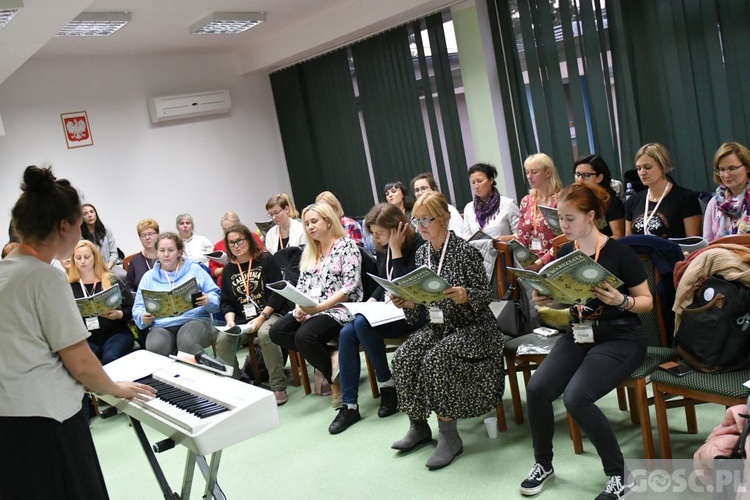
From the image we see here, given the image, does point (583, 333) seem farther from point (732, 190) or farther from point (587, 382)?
point (732, 190)

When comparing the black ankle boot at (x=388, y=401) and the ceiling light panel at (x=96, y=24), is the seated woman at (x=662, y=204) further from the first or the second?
the ceiling light panel at (x=96, y=24)

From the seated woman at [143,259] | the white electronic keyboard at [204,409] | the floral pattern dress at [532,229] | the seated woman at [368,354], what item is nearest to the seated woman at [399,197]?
the floral pattern dress at [532,229]

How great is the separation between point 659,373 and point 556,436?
2.51ft

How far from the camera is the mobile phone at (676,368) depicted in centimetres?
263

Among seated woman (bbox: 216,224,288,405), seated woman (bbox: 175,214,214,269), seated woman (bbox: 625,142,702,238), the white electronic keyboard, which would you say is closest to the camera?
the white electronic keyboard

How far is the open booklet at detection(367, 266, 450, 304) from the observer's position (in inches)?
119

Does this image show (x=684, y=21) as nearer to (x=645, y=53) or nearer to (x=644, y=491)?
(x=645, y=53)

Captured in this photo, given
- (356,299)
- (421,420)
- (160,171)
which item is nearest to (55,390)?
(421,420)

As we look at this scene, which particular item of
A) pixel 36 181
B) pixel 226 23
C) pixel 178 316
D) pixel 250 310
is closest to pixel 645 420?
pixel 36 181

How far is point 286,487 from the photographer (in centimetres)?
336

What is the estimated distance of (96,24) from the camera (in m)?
6.14

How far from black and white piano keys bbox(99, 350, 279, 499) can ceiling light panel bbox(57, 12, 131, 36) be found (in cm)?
395

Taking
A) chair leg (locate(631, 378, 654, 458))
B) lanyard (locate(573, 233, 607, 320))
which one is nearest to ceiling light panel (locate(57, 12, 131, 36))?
lanyard (locate(573, 233, 607, 320))

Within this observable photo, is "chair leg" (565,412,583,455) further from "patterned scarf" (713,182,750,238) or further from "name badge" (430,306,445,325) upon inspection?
"patterned scarf" (713,182,750,238)
